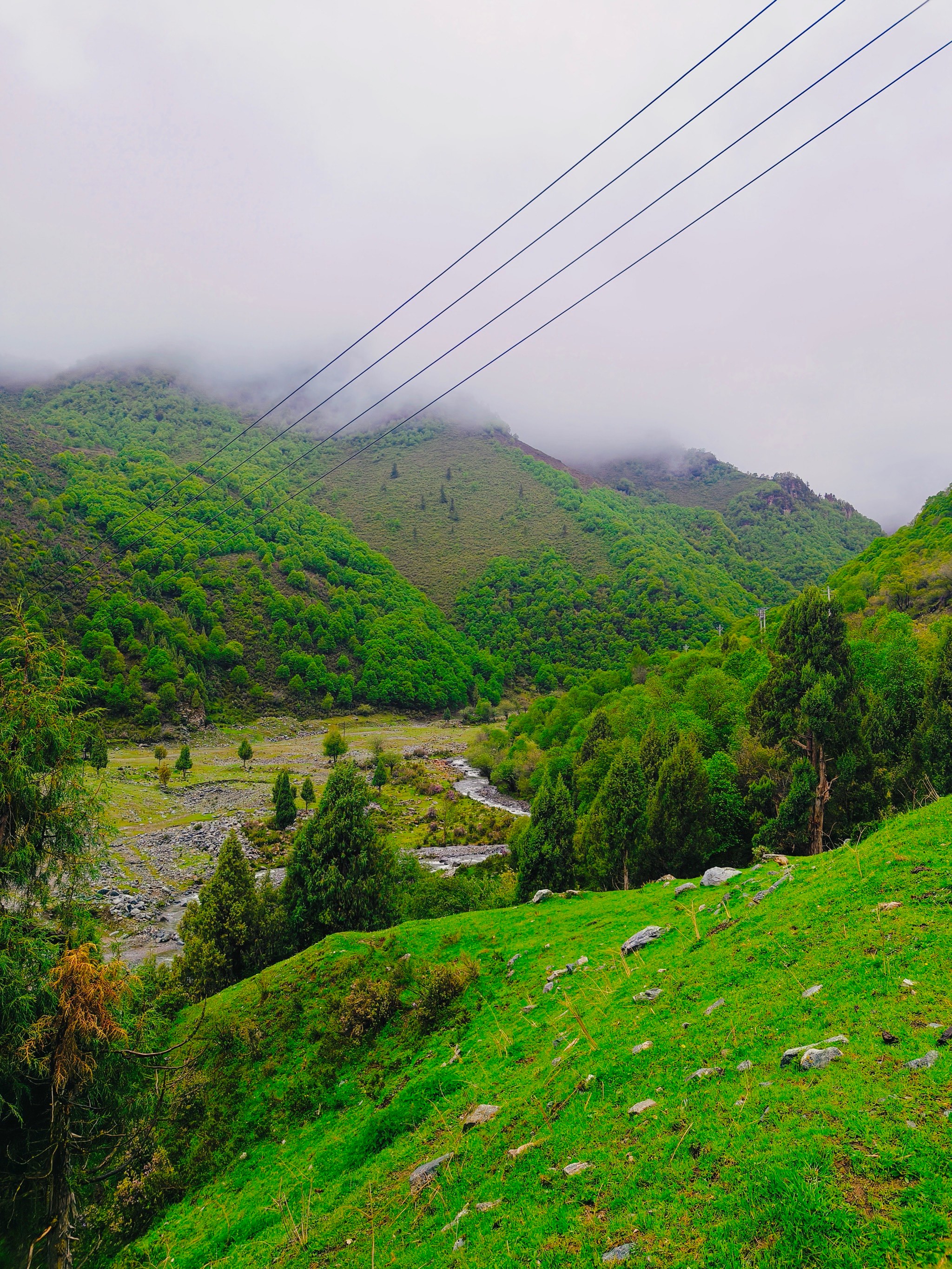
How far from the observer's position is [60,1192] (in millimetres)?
7781

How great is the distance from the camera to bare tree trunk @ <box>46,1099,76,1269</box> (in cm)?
751

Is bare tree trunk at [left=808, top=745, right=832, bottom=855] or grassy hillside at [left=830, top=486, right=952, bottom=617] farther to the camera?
grassy hillside at [left=830, top=486, right=952, bottom=617]

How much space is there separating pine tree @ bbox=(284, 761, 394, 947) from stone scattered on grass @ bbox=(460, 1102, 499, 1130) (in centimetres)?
1225

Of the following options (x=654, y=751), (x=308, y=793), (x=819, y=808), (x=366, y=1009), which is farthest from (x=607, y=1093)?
(x=308, y=793)

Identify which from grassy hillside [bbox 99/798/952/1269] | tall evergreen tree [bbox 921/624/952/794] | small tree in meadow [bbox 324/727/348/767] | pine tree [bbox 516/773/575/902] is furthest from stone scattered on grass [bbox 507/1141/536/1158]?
small tree in meadow [bbox 324/727/348/767]

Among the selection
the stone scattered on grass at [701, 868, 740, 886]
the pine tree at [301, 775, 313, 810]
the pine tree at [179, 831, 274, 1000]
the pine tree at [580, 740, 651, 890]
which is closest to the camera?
the stone scattered on grass at [701, 868, 740, 886]

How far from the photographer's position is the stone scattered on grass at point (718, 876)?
14.7m

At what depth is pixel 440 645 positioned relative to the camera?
142250mm

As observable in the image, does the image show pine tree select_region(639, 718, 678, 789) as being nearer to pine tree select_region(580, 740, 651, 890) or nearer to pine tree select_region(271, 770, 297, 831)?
pine tree select_region(580, 740, 651, 890)

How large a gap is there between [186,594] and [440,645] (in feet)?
190

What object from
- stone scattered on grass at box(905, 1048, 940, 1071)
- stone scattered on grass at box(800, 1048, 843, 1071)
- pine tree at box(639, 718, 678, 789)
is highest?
stone scattered on grass at box(905, 1048, 940, 1071)

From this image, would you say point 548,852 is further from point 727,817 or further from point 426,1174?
point 426,1174

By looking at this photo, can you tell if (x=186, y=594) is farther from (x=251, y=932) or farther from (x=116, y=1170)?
(x=116, y=1170)

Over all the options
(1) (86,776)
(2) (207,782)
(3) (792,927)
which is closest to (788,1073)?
(3) (792,927)
